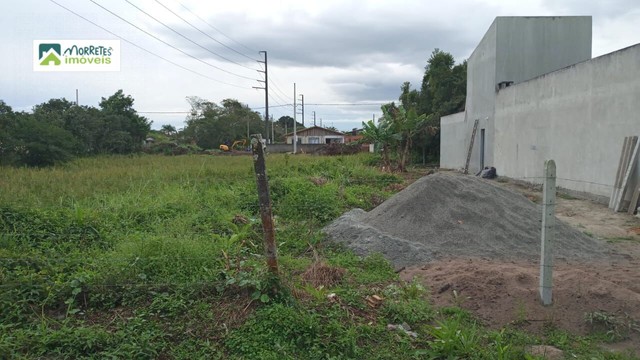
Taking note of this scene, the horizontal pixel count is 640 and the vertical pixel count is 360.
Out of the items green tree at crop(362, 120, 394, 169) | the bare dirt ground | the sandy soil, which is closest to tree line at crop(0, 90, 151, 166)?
green tree at crop(362, 120, 394, 169)

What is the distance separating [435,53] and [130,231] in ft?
95.7

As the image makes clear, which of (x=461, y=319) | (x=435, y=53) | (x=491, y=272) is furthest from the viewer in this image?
(x=435, y=53)

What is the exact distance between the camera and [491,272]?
4789 mm

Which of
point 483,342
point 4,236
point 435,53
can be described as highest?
point 435,53

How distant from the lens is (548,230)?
396 centimetres

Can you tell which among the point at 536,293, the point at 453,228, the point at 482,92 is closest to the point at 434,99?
the point at 482,92

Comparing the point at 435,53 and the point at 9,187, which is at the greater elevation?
the point at 435,53

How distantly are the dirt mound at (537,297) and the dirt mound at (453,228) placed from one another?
0.83 metres

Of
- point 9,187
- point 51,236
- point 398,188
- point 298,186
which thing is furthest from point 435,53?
point 51,236

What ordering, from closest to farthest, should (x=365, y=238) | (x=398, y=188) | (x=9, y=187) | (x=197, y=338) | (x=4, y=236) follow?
(x=197, y=338), (x=4, y=236), (x=365, y=238), (x=9, y=187), (x=398, y=188)

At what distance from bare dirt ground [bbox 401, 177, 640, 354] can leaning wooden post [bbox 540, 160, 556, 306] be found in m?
0.13

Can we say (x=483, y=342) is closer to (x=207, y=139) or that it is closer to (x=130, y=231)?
(x=130, y=231)

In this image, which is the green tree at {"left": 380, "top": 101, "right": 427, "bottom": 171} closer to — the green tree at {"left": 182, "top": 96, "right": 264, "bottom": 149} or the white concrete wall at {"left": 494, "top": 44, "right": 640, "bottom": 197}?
the white concrete wall at {"left": 494, "top": 44, "right": 640, "bottom": 197}

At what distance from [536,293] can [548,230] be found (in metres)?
0.63
